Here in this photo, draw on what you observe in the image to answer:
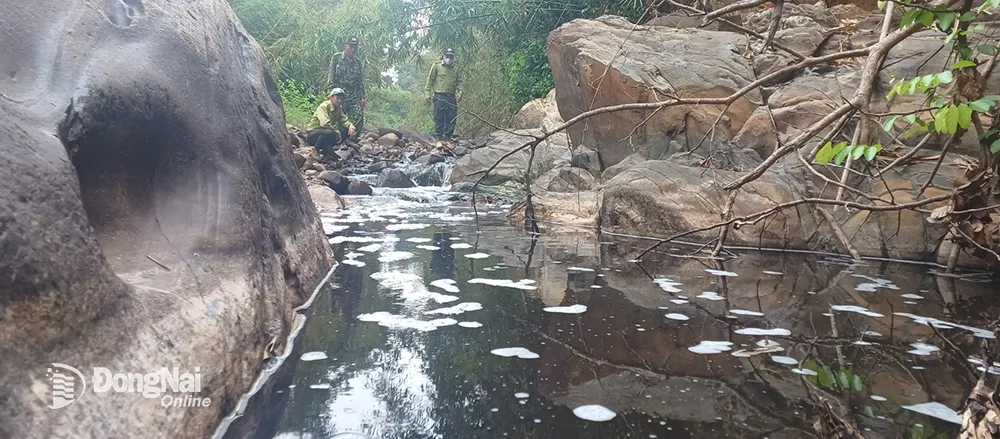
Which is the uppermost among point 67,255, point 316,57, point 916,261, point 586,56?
point 316,57

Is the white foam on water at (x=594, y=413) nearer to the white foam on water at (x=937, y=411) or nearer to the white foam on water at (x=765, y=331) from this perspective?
the white foam on water at (x=937, y=411)

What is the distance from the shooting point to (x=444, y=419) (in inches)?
66.5

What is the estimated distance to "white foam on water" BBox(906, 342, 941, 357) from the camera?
2201mm

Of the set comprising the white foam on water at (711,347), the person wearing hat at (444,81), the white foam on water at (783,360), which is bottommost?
the white foam on water at (783,360)

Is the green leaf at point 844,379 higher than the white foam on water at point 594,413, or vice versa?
the white foam on water at point 594,413

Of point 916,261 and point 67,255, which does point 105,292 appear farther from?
point 916,261

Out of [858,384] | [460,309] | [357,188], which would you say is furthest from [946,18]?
[357,188]

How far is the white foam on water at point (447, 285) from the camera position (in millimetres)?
3153

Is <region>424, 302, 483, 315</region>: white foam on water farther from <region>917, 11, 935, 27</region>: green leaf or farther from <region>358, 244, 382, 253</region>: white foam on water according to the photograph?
<region>917, 11, 935, 27</region>: green leaf

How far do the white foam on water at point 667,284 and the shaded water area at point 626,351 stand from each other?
3 cm

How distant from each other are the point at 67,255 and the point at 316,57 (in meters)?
15.8

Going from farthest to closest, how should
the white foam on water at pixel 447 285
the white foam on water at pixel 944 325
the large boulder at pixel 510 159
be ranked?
the large boulder at pixel 510 159 → the white foam on water at pixel 447 285 → the white foam on water at pixel 944 325

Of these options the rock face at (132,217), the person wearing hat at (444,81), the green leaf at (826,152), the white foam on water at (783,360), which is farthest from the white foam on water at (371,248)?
the person wearing hat at (444,81)

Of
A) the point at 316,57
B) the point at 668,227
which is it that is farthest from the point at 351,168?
the point at 668,227
